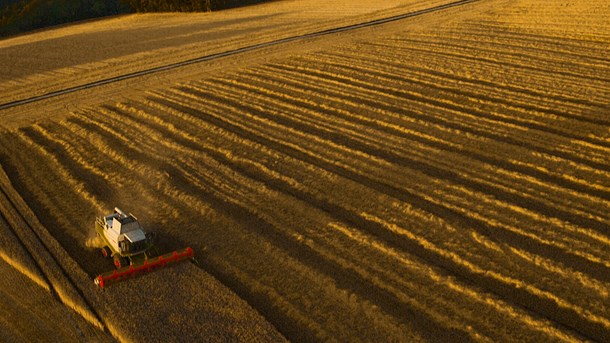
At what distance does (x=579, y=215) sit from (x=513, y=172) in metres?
1.79

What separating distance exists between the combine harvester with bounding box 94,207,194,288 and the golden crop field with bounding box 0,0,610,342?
0.21 metres

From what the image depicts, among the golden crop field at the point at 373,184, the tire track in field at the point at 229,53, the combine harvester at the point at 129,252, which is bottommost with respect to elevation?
the tire track in field at the point at 229,53

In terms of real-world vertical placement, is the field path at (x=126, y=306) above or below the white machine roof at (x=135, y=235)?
below

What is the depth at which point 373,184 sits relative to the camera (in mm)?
11891

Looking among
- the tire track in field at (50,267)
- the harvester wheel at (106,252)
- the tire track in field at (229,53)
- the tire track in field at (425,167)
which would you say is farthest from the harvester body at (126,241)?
the tire track in field at (229,53)

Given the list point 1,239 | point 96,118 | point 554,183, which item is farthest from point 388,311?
point 96,118

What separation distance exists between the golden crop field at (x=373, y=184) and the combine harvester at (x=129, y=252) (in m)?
0.21

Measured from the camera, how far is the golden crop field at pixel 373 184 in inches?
335

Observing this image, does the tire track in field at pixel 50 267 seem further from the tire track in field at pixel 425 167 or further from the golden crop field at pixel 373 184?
the tire track in field at pixel 425 167

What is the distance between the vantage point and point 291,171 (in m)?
12.7

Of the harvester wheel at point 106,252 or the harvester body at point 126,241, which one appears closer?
the harvester body at point 126,241

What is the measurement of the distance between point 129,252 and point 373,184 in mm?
4523

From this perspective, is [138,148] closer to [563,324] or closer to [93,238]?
[93,238]

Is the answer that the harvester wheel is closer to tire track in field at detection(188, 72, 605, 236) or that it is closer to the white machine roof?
the white machine roof
